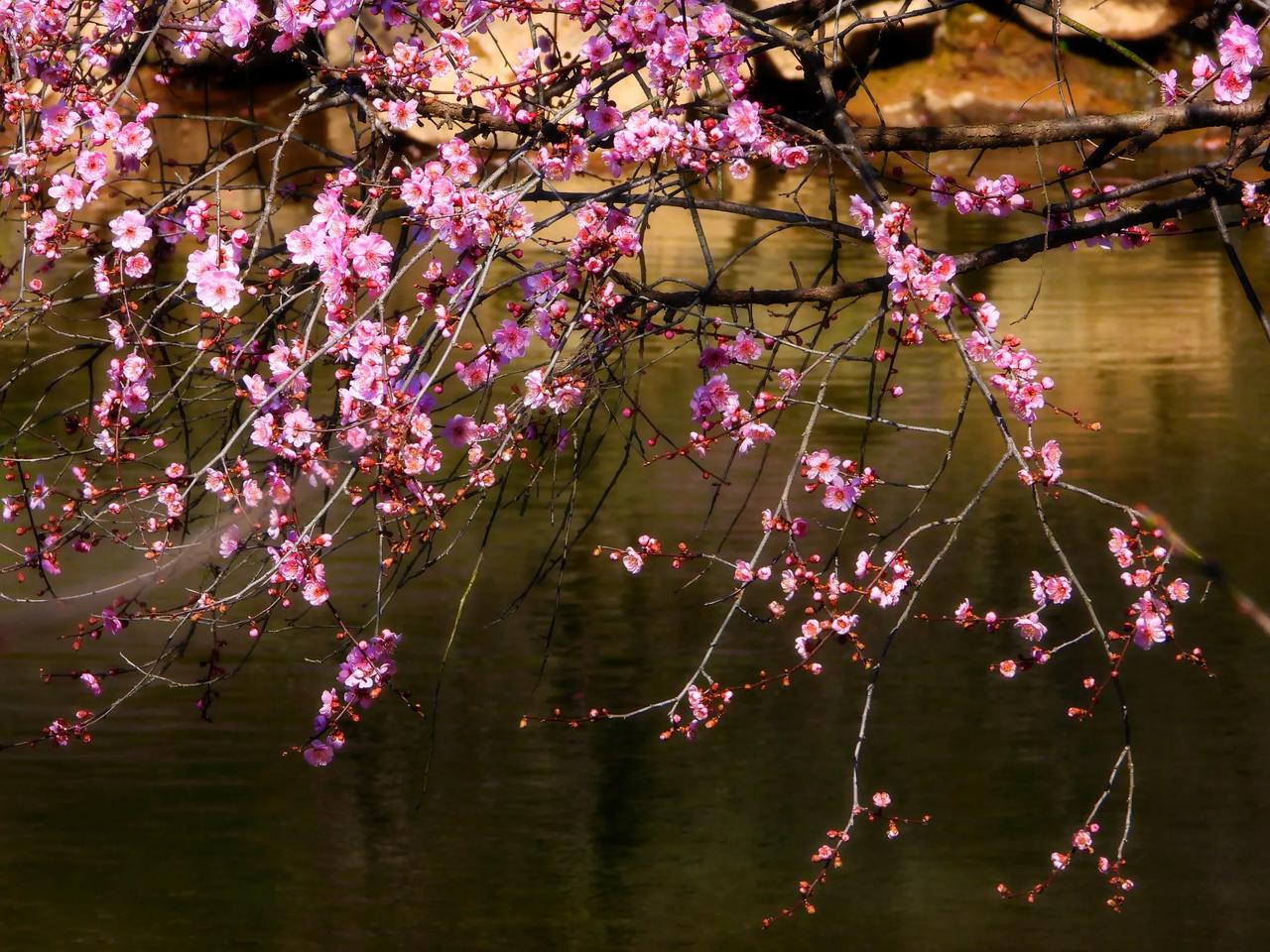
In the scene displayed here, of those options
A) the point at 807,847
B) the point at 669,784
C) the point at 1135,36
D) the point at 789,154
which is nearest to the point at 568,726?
the point at 669,784

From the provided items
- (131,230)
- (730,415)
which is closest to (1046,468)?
(730,415)

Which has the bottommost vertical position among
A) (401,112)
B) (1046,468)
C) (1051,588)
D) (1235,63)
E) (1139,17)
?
(1051,588)

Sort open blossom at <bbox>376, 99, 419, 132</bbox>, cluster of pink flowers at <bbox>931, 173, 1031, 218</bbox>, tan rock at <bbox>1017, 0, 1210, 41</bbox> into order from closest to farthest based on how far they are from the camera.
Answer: open blossom at <bbox>376, 99, 419, 132</bbox> → cluster of pink flowers at <bbox>931, 173, 1031, 218</bbox> → tan rock at <bbox>1017, 0, 1210, 41</bbox>

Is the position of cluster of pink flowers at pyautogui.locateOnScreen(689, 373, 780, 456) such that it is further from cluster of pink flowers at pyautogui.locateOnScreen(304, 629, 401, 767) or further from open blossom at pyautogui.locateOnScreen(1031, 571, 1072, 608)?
cluster of pink flowers at pyautogui.locateOnScreen(304, 629, 401, 767)

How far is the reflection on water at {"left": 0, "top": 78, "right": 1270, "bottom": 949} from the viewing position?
486 cm

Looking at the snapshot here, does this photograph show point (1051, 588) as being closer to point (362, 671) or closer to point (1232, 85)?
point (1232, 85)

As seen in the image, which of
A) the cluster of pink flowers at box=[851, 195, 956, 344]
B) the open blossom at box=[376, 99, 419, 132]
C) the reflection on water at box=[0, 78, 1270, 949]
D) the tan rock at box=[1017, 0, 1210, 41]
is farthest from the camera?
the tan rock at box=[1017, 0, 1210, 41]

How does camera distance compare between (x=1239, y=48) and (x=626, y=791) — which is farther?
(x=626, y=791)

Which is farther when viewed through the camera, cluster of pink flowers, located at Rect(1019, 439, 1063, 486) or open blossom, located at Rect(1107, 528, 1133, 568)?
open blossom, located at Rect(1107, 528, 1133, 568)

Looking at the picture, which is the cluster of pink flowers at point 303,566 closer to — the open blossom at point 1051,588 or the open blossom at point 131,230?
the open blossom at point 131,230

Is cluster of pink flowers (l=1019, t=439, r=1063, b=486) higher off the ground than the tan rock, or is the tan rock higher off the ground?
the tan rock

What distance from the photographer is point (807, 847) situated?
5.24 meters

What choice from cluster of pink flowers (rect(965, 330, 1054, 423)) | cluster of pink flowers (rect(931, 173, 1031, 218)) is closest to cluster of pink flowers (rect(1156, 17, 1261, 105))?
cluster of pink flowers (rect(931, 173, 1031, 218))

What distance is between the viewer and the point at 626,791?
5625 millimetres
